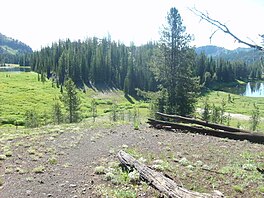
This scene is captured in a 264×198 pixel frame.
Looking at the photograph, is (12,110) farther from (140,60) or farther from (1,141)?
(1,141)

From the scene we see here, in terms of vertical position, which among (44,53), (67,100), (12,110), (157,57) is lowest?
Answer: (12,110)

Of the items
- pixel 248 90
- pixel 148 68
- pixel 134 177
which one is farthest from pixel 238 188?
pixel 248 90

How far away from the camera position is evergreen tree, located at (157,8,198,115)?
1319 inches

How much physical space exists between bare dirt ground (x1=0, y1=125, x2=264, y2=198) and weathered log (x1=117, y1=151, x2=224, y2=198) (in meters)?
0.34

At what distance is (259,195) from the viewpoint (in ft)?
28.7

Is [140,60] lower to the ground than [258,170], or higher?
higher

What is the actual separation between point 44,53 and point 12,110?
94.5 meters

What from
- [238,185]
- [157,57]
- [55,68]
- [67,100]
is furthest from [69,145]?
[55,68]

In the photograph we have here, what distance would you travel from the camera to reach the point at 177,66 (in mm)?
33656

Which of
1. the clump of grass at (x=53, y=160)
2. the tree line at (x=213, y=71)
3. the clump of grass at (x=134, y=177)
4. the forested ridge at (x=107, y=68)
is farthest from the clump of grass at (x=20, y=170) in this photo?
the tree line at (x=213, y=71)

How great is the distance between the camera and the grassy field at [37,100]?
8838 cm

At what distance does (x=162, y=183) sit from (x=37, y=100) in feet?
345

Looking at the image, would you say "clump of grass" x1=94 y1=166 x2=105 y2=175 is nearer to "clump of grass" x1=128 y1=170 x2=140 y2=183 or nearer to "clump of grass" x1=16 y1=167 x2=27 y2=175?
"clump of grass" x1=128 y1=170 x2=140 y2=183

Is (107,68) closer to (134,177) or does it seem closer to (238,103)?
(238,103)
